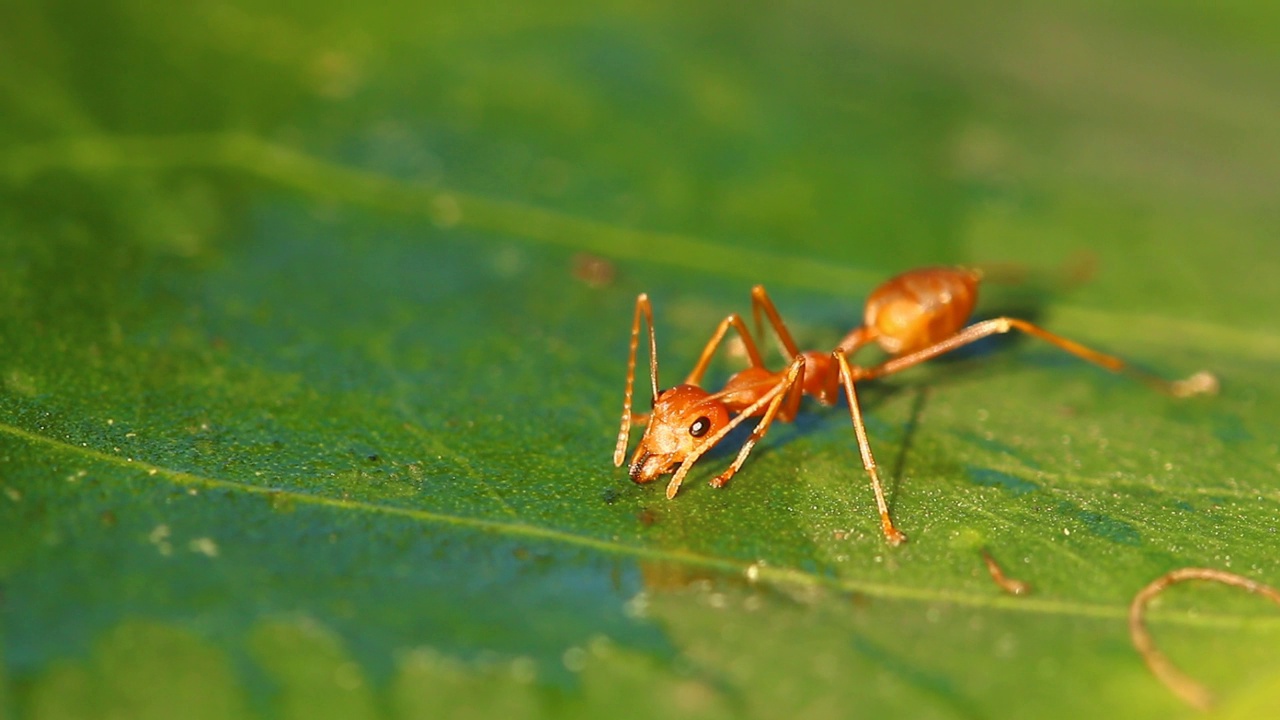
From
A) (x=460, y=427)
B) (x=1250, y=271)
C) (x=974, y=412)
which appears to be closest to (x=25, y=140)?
(x=460, y=427)

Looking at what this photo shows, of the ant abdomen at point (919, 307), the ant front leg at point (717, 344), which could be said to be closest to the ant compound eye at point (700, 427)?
the ant front leg at point (717, 344)

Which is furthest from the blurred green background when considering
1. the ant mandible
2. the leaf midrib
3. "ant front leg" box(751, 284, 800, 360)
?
"ant front leg" box(751, 284, 800, 360)

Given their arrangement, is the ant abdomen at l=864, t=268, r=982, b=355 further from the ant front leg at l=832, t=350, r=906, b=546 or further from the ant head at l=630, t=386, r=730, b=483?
the ant head at l=630, t=386, r=730, b=483

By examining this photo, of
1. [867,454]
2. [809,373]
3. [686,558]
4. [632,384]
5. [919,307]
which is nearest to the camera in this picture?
[686,558]

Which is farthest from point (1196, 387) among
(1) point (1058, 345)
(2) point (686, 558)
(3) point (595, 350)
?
(2) point (686, 558)

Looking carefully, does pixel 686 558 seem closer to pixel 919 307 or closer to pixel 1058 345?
pixel 919 307
